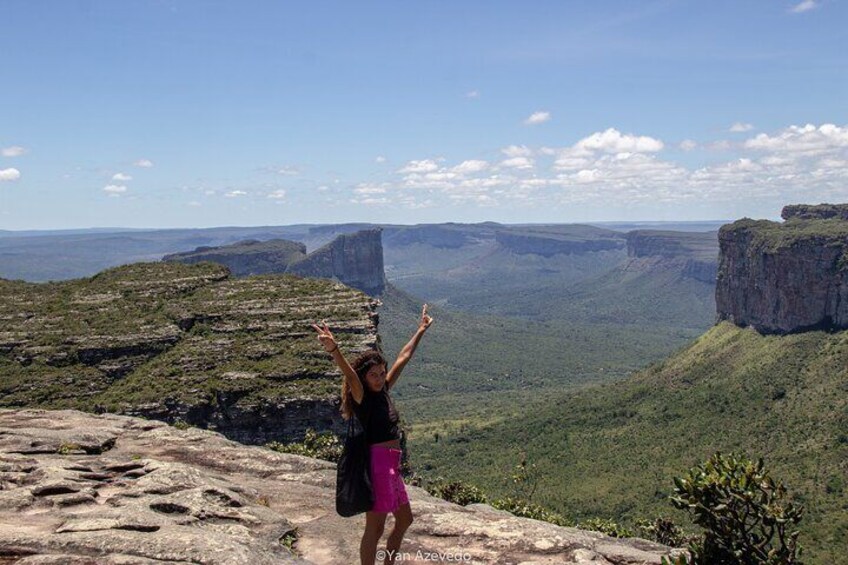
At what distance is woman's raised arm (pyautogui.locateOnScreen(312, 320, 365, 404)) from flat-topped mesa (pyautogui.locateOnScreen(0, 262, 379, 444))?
5007 centimetres

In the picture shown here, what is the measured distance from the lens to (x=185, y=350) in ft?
226

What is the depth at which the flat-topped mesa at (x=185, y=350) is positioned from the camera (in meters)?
61.2

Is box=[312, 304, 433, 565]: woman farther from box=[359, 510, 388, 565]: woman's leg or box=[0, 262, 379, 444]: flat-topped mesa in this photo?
box=[0, 262, 379, 444]: flat-topped mesa

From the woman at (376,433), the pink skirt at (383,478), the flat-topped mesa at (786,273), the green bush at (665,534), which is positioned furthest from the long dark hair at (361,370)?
the flat-topped mesa at (786,273)

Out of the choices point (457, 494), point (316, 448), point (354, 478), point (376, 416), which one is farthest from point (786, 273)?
point (354, 478)

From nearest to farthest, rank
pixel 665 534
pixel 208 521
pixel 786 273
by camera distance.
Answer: pixel 208 521 → pixel 665 534 → pixel 786 273

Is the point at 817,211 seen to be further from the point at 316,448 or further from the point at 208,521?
the point at 208,521

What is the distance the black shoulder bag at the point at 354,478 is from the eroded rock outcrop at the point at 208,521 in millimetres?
1946

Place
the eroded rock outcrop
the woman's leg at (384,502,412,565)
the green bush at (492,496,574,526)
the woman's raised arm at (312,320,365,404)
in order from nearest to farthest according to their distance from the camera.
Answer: the woman's raised arm at (312,320,365,404)
the eroded rock outcrop
the woman's leg at (384,502,412,565)
the green bush at (492,496,574,526)

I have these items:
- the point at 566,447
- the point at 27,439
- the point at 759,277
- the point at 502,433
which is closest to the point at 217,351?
the point at 27,439

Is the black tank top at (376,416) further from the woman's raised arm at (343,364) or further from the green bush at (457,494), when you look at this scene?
the green bush at (457,494)

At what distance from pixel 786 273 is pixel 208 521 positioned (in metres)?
165

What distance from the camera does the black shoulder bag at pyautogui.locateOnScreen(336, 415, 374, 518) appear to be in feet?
42.3

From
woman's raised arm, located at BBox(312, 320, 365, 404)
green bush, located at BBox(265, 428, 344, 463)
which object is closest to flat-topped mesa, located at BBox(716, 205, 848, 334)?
green bush, located at BBox(265, 428, 344, 463)
